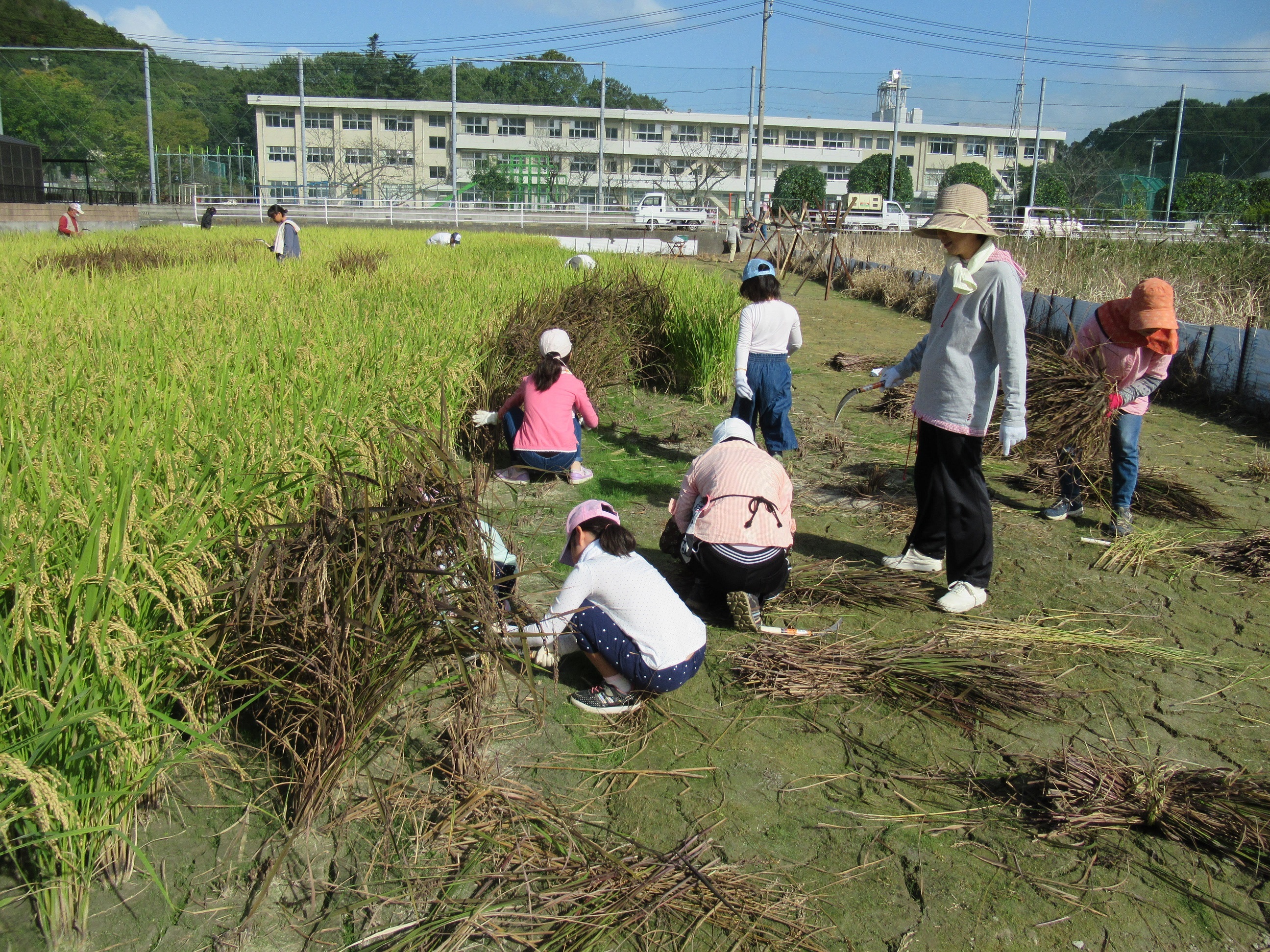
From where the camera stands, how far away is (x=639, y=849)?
2.19 m

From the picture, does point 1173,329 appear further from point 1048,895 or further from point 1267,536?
point 1048,895

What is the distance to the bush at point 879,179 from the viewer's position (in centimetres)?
5334

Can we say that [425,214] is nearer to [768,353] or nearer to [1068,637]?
[768,353]

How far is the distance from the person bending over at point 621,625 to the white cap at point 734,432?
91 cm

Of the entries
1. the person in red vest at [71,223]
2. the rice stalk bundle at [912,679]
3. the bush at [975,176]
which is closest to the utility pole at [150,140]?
the person in red vest at [71,223]

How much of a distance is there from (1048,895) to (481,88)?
289ft

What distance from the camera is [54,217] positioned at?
873 inches

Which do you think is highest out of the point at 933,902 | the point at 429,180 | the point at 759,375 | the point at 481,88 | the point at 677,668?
the point at 481,88

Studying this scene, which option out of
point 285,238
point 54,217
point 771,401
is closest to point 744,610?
point 771,401

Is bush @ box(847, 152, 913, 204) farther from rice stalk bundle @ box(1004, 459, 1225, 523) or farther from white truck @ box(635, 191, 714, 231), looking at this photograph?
rice stalk bundle @ box(1004, 459, 1225, 523)

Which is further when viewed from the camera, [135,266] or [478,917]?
[135,266]

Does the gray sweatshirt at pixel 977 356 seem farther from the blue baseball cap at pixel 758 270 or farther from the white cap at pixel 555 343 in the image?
the white cap at pixel 555 343

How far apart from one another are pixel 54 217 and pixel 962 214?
24577 mm

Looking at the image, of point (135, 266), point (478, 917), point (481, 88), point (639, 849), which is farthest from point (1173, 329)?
point (481, 88)
